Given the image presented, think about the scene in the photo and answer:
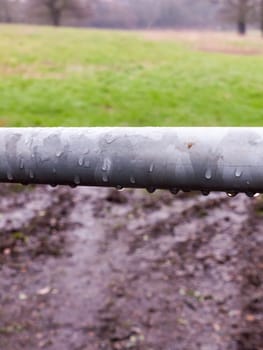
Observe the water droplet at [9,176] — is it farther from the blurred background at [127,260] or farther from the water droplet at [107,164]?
the blurred background at [127,260]

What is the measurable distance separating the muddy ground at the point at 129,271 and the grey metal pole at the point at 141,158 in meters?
2.29

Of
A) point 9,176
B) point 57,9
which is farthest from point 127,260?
point 57,9

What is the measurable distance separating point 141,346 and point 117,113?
524 cm

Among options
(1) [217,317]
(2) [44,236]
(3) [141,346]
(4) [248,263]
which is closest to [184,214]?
(4) [248,263]

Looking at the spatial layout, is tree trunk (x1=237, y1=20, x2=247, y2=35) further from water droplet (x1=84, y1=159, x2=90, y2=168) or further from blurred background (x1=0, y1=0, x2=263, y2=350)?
water droplet (x1=84, y1=159, x2=90, y2=168)

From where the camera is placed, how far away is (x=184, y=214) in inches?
165

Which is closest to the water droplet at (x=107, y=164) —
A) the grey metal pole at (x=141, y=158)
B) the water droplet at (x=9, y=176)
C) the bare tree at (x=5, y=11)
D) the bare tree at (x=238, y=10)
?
the grey metal pole at (x=141, y=158)

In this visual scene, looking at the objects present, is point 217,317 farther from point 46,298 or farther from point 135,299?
point 46,298

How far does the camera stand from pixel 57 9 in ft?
122

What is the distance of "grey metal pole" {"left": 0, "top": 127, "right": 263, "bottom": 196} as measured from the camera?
0.42 m

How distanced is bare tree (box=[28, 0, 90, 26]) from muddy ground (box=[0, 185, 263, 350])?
114ft

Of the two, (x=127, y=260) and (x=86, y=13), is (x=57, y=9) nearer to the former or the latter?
(x=86, y=13)

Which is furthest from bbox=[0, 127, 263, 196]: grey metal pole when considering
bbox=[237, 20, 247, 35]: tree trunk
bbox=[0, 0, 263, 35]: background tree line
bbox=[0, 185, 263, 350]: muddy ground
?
bbox=[237, 20, 247, 35]: tree trunk

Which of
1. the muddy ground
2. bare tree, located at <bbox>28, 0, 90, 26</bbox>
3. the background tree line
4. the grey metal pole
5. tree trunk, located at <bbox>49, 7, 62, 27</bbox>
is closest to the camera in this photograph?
the grey metal pole
